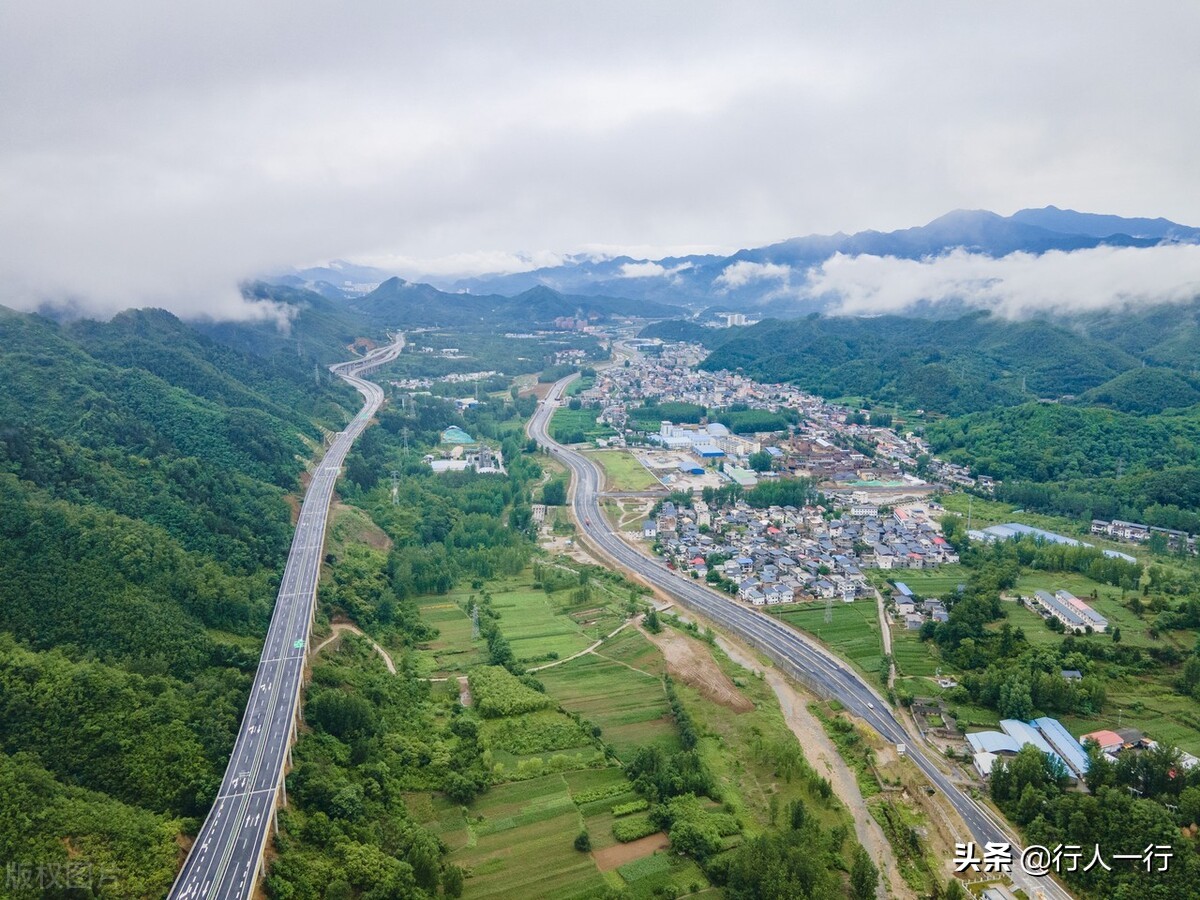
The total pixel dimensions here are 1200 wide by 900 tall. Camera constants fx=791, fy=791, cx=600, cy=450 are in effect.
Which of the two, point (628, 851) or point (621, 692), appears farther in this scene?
point (621, 692)

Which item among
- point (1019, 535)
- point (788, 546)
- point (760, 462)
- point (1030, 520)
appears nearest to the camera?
point (1019, 535)

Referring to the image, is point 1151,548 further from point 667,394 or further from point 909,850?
point 667,394

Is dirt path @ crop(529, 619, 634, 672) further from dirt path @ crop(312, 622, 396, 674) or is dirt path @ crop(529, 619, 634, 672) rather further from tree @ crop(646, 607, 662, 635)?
dirt path @ crop(312, 622, 396, 674)

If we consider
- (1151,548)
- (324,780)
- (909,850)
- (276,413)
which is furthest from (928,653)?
(276,413)

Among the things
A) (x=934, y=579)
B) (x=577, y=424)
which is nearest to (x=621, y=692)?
(x=934, y=579)

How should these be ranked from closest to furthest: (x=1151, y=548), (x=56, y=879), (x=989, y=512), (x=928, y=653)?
(x=56, y=879) → (x=928, y=653) → (x=1151, y=548) → (x=989, y=512)

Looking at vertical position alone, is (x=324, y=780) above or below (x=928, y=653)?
above

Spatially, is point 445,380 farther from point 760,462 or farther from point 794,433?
point 760,462
